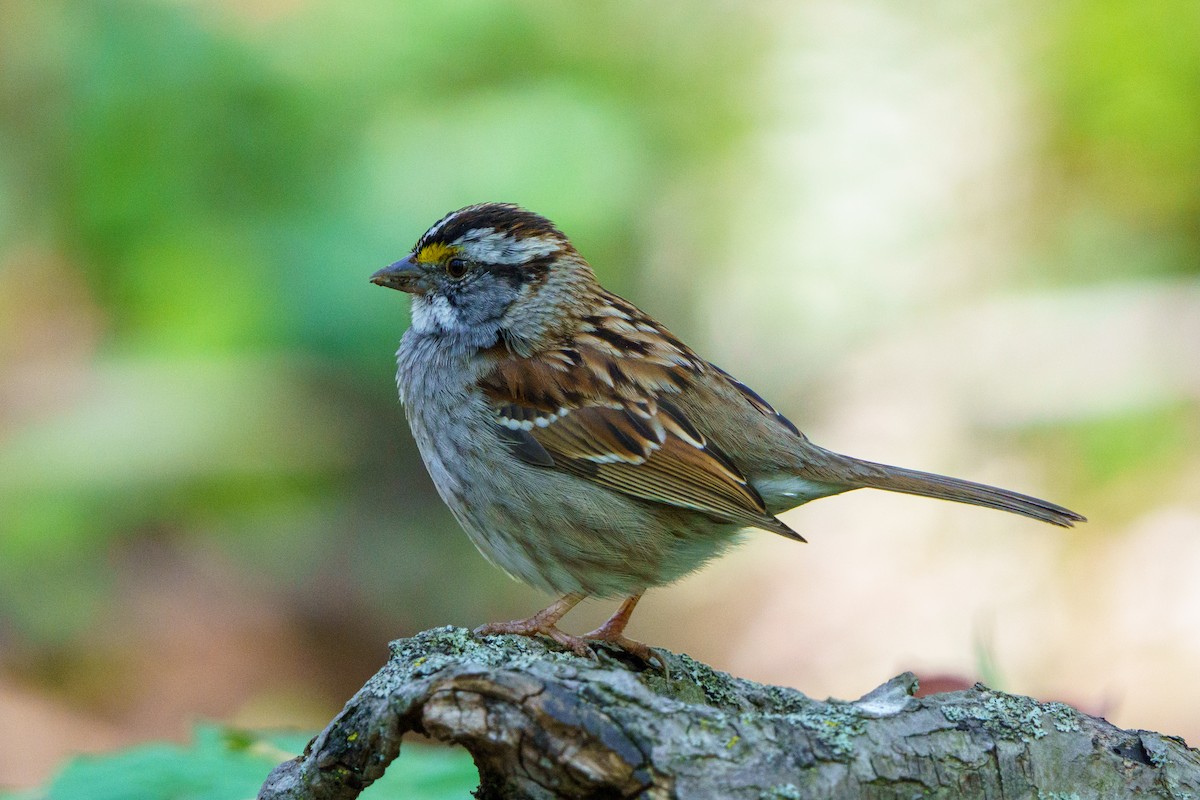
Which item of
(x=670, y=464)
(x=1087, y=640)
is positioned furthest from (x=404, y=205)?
(x=1087, y=640)

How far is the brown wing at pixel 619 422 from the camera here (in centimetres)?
312

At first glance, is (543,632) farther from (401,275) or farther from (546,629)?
(401,275)

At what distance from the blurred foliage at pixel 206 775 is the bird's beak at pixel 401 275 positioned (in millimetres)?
1508

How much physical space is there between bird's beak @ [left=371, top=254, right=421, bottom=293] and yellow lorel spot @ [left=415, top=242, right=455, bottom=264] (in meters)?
0.03

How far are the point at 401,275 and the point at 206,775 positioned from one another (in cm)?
169

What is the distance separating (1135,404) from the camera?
227 inches

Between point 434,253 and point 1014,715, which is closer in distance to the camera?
point 1014,715

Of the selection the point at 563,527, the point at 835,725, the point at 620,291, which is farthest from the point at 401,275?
the point at 620,291

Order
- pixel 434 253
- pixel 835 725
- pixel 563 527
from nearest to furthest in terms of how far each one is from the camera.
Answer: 1. pixel 835 725
2. pixel 563 527
3. pixel 434 253

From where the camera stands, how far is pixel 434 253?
11.7ft

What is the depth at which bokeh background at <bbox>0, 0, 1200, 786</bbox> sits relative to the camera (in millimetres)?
5297

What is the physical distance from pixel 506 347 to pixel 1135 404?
353 centimetres

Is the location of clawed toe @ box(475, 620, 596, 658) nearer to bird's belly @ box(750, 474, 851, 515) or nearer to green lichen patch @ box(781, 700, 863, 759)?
green lichen patch @ box(781, 700, 863, 759)

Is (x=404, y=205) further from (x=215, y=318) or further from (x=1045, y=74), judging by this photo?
(x=1045, y=74)
